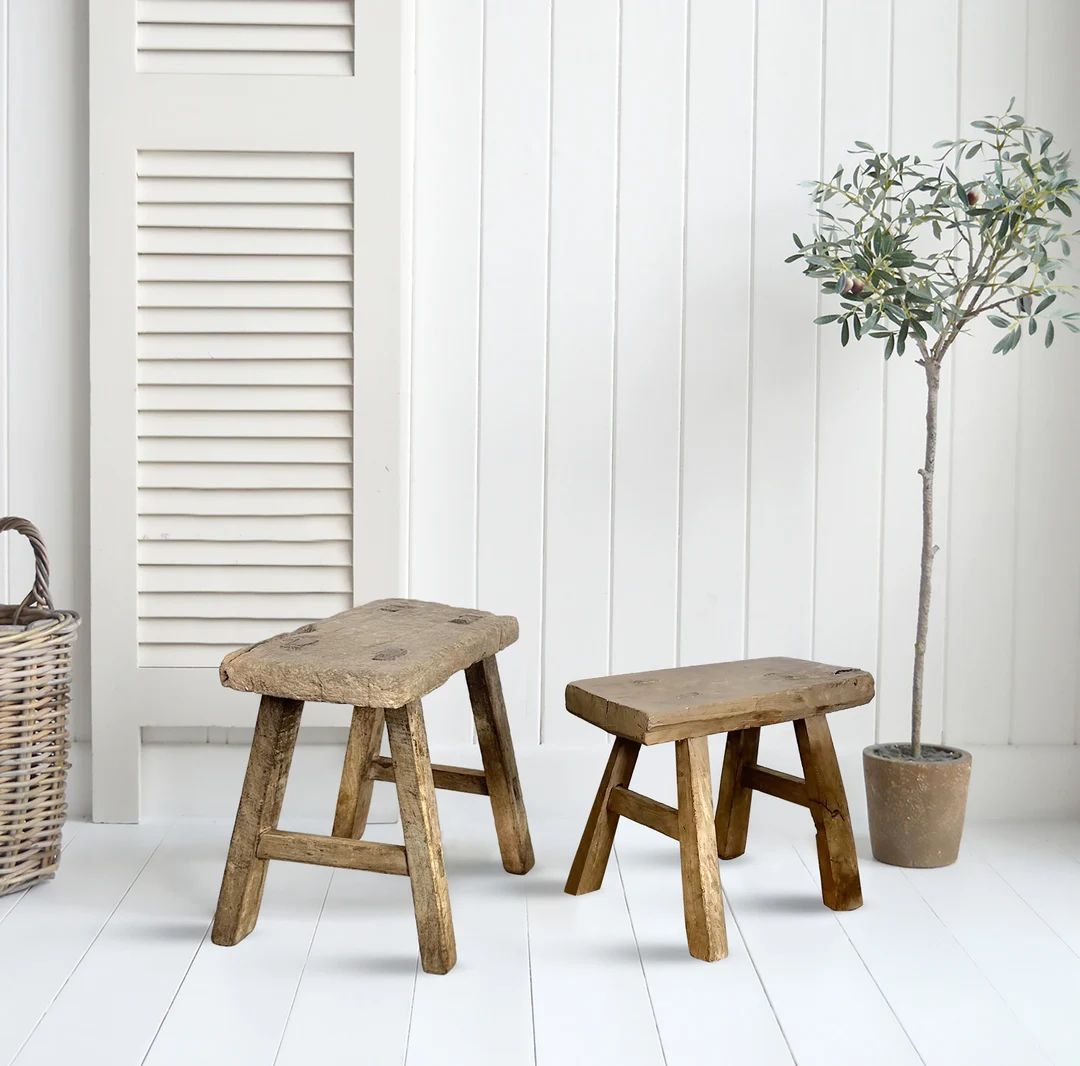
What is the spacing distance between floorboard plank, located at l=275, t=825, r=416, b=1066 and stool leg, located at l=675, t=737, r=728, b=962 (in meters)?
0.40

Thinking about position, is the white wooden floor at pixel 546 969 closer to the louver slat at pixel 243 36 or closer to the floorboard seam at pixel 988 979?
the floorboard seam at pixel 988 979

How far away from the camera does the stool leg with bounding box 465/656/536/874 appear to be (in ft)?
6.29

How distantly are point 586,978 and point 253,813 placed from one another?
518 mm

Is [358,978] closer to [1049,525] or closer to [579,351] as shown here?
[579,351]

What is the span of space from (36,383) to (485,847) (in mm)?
1230

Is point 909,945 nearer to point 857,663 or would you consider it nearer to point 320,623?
point 857,663

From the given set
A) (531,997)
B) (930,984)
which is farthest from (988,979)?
(531,997)

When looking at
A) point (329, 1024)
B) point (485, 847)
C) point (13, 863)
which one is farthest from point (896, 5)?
point (13, 863)

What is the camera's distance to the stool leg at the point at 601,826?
1829mm

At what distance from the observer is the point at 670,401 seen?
2238 mm

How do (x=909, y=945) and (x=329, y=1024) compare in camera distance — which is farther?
(x=909, y=945)

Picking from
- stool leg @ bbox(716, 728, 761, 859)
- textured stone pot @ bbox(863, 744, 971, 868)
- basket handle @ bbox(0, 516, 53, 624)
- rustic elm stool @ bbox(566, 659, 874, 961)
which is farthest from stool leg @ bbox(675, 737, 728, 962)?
basket handle @ bbox(0, 516, 53, 624)

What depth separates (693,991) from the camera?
Result: 1.52 m

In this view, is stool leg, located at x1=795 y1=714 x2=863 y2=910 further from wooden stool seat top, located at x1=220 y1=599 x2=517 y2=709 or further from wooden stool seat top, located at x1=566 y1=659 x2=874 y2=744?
wooden stool seat top, located at x1=220 y1=599 x2=517 y2=709
